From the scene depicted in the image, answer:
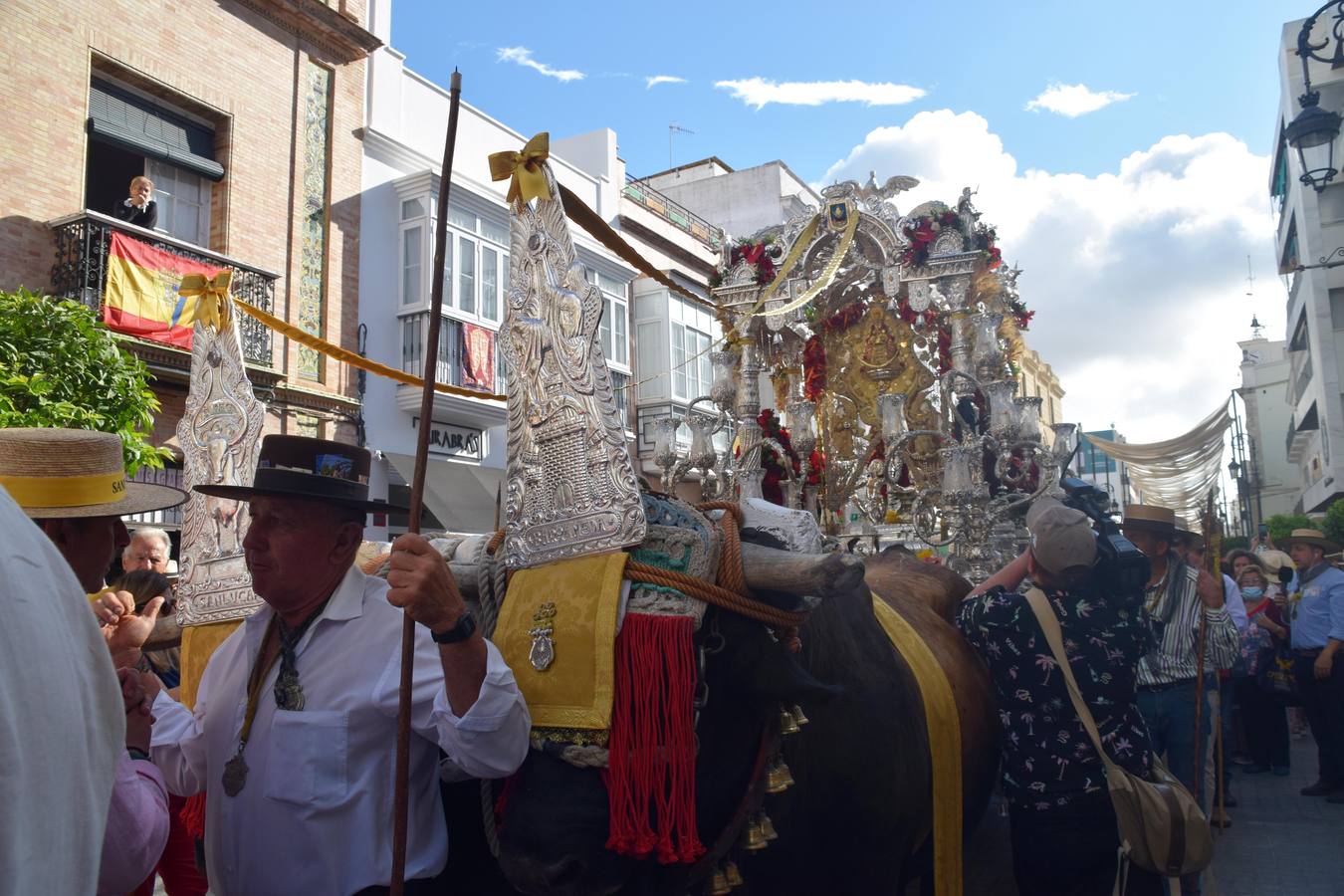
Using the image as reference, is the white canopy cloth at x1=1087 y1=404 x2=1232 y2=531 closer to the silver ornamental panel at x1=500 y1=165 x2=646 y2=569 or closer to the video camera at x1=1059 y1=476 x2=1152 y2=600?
the video camera at x1=1059 y1=476 x2=1152 y2=600

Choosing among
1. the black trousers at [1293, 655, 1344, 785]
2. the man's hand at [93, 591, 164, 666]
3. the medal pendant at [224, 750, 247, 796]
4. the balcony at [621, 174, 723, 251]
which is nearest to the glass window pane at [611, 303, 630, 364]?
the balcony at [621, 174, 723, 251]

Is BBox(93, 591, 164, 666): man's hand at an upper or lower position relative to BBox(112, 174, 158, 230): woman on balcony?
lower

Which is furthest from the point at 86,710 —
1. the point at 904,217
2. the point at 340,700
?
the point at 904,217

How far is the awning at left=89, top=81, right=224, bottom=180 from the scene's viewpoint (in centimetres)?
1177

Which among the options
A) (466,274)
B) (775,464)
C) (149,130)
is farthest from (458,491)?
(775,464)

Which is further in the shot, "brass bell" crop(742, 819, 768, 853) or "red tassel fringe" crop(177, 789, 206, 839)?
"red tassel fringe" crop(177, 789, 206, 839)

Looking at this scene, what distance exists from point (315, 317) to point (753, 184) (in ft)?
50.5

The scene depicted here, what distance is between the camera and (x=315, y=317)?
45.3 ft

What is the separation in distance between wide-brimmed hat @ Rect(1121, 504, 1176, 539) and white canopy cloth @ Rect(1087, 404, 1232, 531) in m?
3.14

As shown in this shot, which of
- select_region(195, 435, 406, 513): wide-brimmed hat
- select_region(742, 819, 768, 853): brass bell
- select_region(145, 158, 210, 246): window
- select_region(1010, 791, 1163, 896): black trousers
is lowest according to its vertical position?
select_region(1010, 791, 1163, 896): black trousers

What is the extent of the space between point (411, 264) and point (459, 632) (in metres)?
13.8

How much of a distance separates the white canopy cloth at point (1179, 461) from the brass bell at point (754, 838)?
6.46 meters

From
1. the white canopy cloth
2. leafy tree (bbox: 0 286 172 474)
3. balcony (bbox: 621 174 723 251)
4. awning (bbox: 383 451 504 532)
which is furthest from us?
balcony (bbox: 621 174 723 251)

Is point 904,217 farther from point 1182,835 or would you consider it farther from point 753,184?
point 753,184
